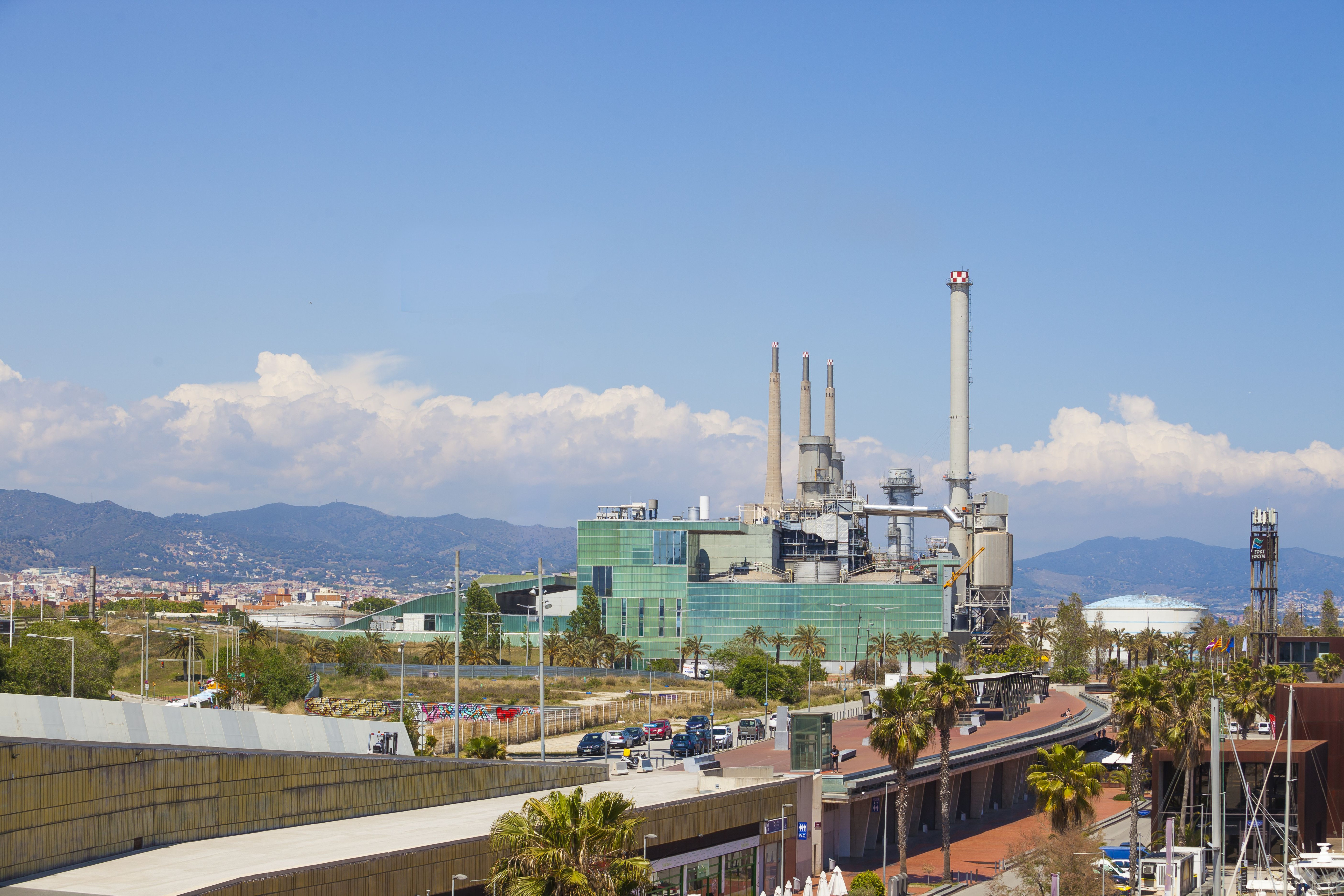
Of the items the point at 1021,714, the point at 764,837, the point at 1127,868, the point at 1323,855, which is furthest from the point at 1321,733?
the point at 1021,714

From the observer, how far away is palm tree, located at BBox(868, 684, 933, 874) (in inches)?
2522

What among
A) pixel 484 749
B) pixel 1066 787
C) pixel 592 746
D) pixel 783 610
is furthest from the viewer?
pixel 783 610

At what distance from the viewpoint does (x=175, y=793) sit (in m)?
35.1

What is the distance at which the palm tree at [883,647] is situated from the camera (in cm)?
17200

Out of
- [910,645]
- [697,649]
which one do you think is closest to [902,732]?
[697,649]

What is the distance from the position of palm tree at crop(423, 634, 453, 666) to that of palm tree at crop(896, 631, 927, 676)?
5453cm

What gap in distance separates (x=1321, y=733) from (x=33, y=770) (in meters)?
63.2

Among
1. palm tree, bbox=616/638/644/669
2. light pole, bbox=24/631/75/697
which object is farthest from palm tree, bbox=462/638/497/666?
light pole, bbox=24/631/75/697

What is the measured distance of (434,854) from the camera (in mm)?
35438

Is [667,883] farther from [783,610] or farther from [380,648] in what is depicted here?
[783,610]

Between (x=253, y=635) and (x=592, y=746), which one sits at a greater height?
(x=253, y=635)

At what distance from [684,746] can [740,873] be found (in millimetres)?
33821

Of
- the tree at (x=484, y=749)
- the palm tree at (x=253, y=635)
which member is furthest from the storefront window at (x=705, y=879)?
the palm tree at (x=253, y=635)

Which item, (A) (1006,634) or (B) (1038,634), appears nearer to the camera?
(A) (1006,634)
